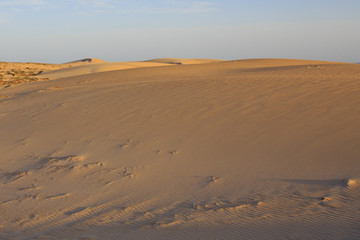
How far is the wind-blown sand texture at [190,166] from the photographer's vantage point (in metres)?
3.67

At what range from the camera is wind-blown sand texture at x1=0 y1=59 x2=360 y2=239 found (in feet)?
12.1

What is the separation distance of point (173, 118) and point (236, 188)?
10.9 feet

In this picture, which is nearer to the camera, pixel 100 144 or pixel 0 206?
pixel 0 206

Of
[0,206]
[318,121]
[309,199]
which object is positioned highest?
[318,121]

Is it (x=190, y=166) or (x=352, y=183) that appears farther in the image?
(x=190, y=166)

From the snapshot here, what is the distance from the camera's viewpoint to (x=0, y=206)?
4.45 metres

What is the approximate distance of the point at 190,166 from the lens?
5.37 m

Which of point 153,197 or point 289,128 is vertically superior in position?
point 289,128

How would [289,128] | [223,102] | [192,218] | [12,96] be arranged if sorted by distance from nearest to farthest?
[192,218] → [289,128] → [223,102] → [12,96]

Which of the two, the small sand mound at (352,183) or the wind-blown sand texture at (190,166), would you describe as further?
the small sand mound at (352,183)

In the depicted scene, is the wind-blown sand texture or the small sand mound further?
the small sand mound

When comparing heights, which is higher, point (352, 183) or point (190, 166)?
point (352, 183)

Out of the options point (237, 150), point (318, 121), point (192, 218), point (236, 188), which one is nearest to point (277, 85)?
point (318, 121)

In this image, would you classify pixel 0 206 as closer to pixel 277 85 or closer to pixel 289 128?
pixel 289 128
